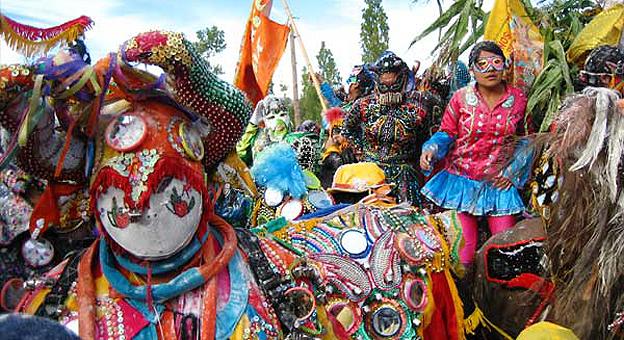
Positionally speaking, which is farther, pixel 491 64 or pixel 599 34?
pixel 599 34

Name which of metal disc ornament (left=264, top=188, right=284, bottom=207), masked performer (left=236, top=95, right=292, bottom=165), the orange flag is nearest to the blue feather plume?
metal disc ornament (left=264, top=188, right=284, bottom=207)

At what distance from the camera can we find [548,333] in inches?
95.2

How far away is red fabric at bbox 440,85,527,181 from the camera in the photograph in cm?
417

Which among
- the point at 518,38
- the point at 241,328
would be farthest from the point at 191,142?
the point at 518,38

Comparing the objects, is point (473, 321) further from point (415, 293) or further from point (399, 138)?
point (399, 138)

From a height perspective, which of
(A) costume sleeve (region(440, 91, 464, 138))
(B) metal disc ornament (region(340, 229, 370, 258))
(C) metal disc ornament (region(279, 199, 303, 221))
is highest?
(A) costume sleeve (region(440, 91, 464, 138))

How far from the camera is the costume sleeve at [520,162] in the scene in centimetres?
289

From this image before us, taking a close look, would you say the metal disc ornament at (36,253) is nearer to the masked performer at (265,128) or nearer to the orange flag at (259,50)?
the orange flag at (259,50)

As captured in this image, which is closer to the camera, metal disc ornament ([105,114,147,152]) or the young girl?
metal disc ornament ([105,114,147,152])

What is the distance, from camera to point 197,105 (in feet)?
8.20

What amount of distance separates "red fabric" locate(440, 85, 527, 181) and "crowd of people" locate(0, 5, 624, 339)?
2.47 feet

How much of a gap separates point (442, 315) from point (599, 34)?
6.72ft

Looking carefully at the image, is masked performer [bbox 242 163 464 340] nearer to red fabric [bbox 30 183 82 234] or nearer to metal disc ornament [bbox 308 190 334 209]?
red fabric [bbox 30 183 82 234]

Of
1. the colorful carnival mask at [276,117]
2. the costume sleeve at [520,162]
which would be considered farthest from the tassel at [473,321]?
the colorful carnival mask at [276,117]
